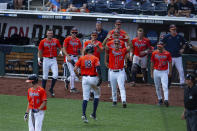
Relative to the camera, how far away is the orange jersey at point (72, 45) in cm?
1429

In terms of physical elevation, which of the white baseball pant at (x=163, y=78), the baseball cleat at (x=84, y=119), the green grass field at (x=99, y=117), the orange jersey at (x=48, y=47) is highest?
the orange jersey at (x=48, y=47)

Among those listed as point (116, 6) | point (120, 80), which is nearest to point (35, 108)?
point (120, 80)

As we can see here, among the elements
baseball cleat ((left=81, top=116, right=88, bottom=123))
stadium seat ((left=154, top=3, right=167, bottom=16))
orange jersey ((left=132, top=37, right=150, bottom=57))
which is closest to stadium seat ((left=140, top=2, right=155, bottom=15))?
stadium seat ((left=154, top=3, right=167, bottom=16))

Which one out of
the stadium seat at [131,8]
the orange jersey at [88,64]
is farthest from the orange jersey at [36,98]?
the stadium seat at [131,8]

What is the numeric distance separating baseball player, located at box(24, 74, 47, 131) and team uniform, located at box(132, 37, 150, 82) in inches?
273

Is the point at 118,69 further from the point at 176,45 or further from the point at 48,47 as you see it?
the point at 176,45

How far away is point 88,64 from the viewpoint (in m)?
10.8

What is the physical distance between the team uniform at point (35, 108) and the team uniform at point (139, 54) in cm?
695

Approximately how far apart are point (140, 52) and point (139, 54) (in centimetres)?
15

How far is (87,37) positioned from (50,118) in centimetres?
791

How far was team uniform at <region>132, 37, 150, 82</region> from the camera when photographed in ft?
49.4

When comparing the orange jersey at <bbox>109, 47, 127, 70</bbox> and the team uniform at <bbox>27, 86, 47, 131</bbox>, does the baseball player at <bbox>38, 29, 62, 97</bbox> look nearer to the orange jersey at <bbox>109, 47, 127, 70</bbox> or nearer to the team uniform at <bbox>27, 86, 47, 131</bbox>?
the orange jersey at <bbox>109, 47, 127, 70</bbox>

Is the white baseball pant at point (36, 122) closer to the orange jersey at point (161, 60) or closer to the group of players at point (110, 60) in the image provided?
the group of players at point (110, 60)

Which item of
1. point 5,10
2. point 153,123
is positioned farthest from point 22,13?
point 153,123
